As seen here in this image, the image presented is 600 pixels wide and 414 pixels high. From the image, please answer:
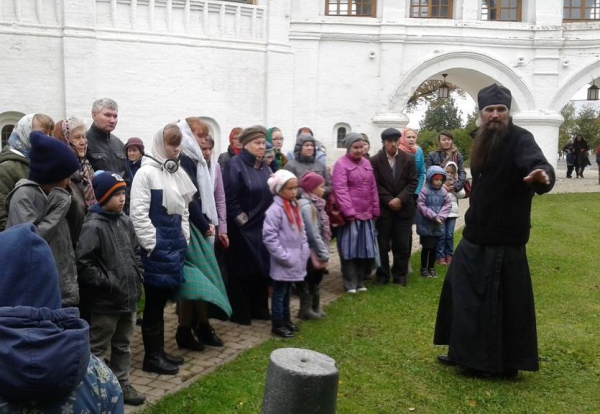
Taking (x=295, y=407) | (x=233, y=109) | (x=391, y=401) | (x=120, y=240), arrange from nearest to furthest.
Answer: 1. (x=295, y=407)
2. (x=120, y=240)
3. (x=391, y=401)
4. (x=233, y=109)

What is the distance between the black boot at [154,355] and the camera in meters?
4.72

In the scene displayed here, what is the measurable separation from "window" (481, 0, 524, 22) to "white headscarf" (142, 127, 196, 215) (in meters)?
17.3

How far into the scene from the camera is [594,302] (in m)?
7.04


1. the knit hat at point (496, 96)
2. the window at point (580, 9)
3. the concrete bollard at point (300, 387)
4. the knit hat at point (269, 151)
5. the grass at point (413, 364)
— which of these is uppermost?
the window at point (580, 9)

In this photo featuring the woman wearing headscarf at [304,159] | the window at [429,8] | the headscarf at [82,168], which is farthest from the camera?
the window at [429,8]

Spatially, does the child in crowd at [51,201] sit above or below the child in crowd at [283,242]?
above

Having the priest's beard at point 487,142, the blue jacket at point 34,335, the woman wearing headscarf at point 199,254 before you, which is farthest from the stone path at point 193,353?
the blue jacket at point 34,335

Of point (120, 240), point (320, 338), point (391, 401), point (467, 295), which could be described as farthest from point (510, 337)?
point (120, 240)

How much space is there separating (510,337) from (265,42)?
13.6m

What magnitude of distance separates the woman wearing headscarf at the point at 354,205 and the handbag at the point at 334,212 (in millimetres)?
51

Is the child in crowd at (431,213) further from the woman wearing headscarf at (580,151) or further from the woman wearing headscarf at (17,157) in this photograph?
the woman wearing headscarf at (580,151)

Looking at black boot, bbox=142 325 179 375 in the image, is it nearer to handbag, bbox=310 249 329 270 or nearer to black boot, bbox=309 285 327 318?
handbag, bbox=310 249 329 270

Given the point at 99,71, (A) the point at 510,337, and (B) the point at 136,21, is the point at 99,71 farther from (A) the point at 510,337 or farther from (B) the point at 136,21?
(A) the point at 510,337

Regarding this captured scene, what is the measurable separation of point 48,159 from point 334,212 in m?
4.17
